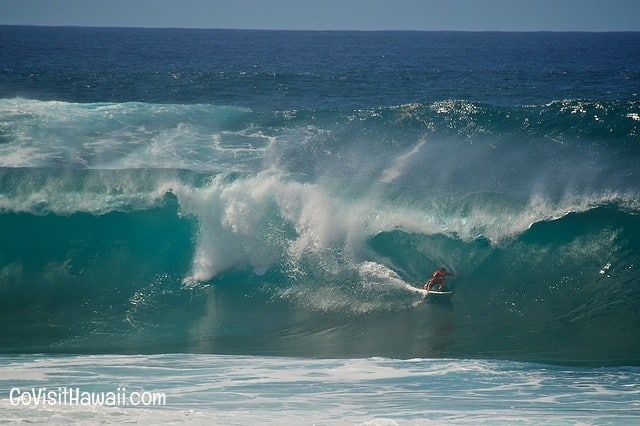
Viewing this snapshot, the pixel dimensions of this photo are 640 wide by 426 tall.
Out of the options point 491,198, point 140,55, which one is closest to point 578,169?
point 491,198

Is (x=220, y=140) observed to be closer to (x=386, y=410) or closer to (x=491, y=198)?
(x=491, y=198)

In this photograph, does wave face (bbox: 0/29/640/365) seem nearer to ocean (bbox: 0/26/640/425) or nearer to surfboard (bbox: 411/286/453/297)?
ocean (bbox: 0/26/640/425)

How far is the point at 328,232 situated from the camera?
16.3m

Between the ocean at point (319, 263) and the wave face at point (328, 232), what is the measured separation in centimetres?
5

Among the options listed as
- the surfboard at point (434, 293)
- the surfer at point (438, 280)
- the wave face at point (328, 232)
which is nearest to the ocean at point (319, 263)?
the wave face at point (328, 232)

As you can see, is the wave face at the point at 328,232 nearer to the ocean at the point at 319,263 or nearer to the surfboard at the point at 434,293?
the ocean at the point at 319,263

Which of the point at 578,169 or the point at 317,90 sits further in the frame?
the point at 317,90

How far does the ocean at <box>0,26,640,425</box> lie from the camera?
10.6 metres

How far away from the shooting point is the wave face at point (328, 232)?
44.7 ft

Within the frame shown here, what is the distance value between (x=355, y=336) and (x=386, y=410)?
3.49 metres

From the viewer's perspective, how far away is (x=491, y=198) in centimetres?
1731

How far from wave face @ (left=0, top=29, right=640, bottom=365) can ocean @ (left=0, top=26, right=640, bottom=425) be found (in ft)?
0.17

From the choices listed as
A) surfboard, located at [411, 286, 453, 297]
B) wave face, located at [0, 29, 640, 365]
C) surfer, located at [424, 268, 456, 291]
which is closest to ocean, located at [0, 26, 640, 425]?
wave face, located at [0, 29, 640, 365]

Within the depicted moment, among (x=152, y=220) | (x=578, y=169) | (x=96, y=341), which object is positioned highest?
(x=578, y=169)
